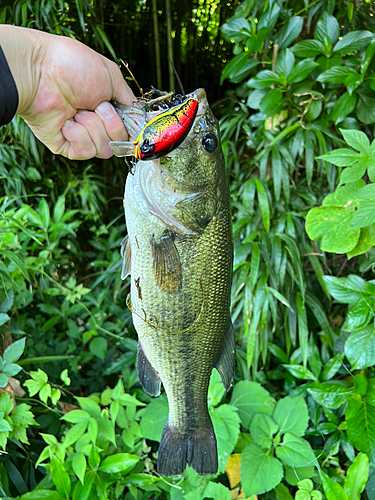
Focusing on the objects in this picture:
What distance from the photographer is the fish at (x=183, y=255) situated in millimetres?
859

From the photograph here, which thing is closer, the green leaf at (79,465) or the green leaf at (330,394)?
the green leaf at (79,465)

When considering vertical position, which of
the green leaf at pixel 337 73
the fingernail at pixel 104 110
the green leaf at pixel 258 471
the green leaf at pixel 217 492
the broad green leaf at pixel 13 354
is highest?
the fingernail at pixel 104 110

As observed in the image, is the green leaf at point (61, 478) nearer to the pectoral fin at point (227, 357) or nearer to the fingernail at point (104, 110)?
the pectoral fin at point (227, 357)

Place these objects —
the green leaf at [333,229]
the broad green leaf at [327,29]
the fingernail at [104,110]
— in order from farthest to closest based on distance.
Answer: the broad green leaf at [327,29] < the green leaf at [333,229] < the fingernail at [104,110]

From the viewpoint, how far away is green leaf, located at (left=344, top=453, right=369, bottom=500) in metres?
1.32

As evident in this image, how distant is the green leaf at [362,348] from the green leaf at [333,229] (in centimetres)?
36

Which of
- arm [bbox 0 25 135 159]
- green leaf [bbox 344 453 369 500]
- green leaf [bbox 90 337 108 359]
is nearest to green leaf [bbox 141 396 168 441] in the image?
green leaf [bbox 90 337 108 359]

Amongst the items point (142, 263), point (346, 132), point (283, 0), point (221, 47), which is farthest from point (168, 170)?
point (221, 47)

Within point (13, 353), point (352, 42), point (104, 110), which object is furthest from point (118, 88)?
point (352, 42)

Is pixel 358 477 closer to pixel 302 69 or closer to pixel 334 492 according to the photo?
pixel 334 492

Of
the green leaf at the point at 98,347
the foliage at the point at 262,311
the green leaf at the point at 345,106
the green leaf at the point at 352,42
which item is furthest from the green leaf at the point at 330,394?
the green leaf at the point at 352,42

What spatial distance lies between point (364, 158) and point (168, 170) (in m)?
0.74

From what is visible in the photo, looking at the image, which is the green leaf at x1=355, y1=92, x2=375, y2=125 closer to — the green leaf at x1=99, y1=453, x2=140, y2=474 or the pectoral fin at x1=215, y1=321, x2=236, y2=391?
the pectoral fin at x1=215, y1=321, x2=236, y2=391

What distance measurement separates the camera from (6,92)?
2.54ft
